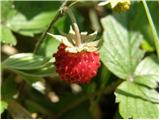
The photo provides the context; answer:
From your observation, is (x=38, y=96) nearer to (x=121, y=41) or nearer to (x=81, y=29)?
(x=81, y=29)

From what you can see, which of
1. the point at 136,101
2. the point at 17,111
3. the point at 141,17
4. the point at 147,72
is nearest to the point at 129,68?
the point at 147,72

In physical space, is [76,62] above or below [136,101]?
above

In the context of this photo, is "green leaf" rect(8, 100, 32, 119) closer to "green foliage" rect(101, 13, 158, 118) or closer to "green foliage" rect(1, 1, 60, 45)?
"green foliage" rect(1, 1, 60, 45)

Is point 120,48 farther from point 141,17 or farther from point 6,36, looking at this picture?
point 6,36

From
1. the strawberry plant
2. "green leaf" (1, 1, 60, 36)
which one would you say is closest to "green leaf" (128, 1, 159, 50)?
the strawberry plant

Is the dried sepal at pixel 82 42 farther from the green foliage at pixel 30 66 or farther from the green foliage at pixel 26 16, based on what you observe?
the green foliage at pixel 26 16

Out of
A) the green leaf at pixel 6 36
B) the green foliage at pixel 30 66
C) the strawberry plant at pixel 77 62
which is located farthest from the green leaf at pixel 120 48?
the green leaf at pixel 6 36

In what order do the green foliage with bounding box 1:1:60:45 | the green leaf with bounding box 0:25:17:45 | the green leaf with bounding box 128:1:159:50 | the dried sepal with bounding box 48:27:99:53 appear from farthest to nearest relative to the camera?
the green leaf with bounding box 128:1:159:50
the green foliage with bounding box 1:1:60:45
the green leaf with bounding box 0:25:17:45
the dried sepal with bounding box 48:27:99:53
